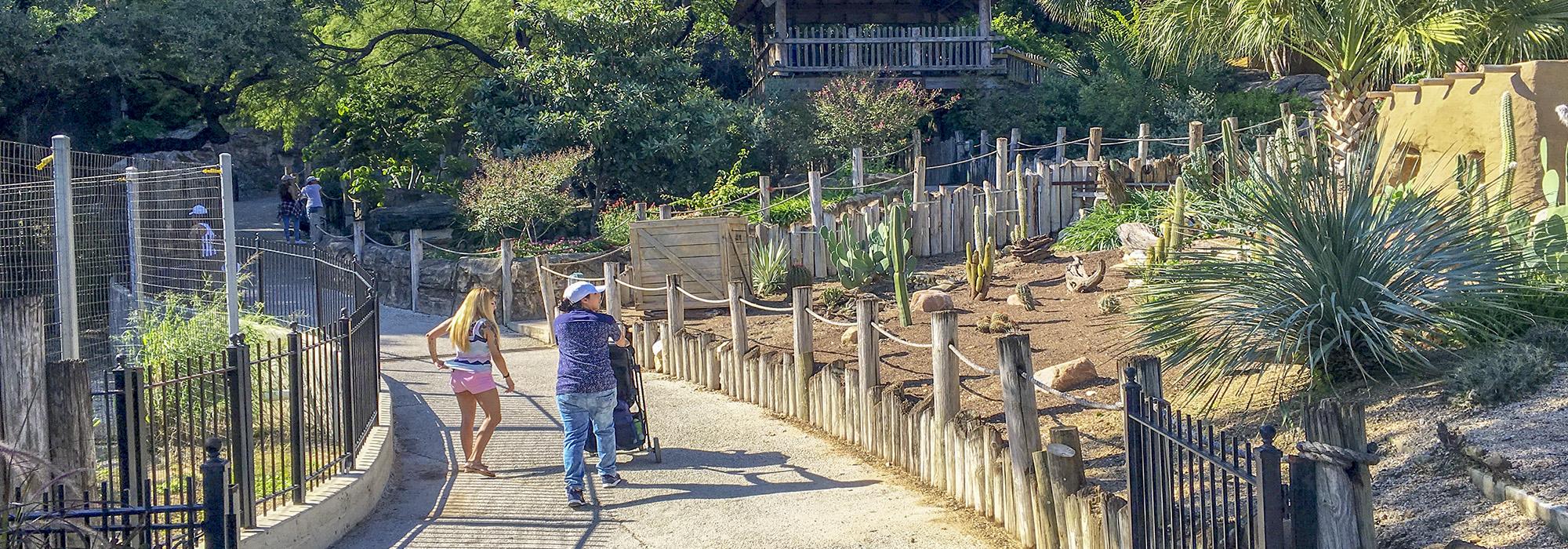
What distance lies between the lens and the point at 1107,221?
17.4m

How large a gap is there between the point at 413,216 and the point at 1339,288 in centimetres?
1817

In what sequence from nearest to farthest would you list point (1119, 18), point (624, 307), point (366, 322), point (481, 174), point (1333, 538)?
point (1333, 538)
point (366, 322)
point (624, 307)
point (481, 174)
point (1119, 18)

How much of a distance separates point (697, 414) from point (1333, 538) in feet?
22.2

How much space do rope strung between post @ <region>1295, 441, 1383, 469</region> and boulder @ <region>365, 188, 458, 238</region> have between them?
19.1 m

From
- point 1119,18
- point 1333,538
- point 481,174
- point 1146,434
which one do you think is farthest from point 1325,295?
point 1119,18

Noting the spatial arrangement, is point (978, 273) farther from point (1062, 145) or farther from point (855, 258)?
point (1062, 145)

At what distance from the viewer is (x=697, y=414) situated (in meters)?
10.8

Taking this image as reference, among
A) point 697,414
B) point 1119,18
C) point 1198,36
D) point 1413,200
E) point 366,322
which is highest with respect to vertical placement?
point 1119,18

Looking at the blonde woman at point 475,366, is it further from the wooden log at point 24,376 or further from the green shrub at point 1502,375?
the green shrub at point 1502,375

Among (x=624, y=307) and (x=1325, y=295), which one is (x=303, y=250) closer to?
(x=624, y=307)

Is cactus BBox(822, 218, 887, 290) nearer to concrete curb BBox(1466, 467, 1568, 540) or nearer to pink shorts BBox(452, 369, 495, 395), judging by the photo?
pink shorts BBox(452, 369, 495, 395)

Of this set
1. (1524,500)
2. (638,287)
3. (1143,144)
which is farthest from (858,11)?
(1524,500)

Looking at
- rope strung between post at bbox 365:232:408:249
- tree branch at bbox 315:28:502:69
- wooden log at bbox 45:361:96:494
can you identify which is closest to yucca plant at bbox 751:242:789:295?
rope strung between post at bbox 365:232:408:249

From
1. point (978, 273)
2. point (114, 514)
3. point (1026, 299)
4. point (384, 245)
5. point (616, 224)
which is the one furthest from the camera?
point (384, 245)
